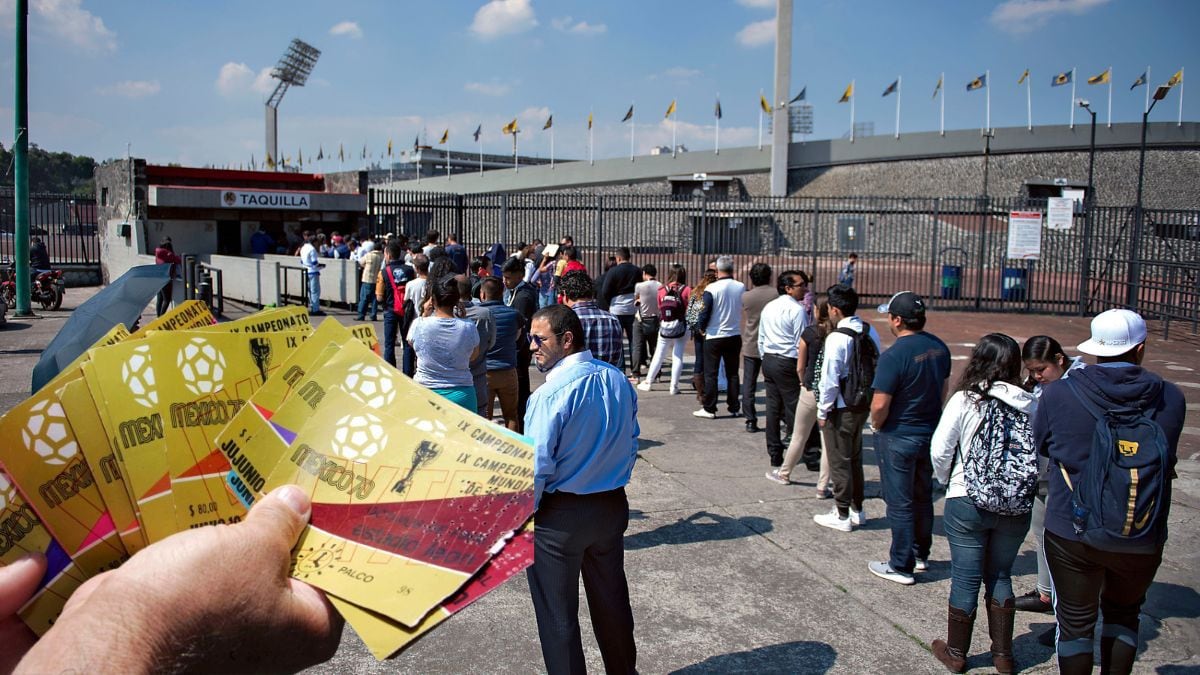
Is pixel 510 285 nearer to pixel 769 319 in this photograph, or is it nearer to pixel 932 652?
pixel 769 319

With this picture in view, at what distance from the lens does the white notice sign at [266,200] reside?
21.4 meters

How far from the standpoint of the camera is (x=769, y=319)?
769cm

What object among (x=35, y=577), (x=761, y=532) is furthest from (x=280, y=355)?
(x=761, y=532)

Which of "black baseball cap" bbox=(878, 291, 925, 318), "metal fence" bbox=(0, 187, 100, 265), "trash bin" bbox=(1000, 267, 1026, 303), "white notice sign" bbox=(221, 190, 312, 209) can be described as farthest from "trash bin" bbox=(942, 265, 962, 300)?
"metal fence" bbox=(0, 187, 100, 265)

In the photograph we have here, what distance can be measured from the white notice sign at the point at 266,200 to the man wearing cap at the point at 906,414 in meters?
19.6

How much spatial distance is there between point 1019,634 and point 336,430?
4.78 metres

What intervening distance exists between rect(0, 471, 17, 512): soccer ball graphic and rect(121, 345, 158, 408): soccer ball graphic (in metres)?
0.21

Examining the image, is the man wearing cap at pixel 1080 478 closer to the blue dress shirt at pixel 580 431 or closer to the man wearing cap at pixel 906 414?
the man wearing cap at pixel 906 414

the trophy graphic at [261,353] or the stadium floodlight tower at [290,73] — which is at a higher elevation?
the stadium floodlight tower at [290,73]

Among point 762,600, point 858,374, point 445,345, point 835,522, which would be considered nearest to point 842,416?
point 858,374

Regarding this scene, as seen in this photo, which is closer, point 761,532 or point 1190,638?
point 1190,638

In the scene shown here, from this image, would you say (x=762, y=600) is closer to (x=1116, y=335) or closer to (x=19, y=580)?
(x=1116, y=335)

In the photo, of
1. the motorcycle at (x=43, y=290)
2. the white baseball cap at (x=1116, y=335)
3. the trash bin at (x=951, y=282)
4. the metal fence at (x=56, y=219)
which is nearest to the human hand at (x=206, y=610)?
the white baseball cap at (x=1116, y=335)

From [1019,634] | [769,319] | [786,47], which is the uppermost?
[786,47]
